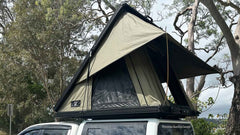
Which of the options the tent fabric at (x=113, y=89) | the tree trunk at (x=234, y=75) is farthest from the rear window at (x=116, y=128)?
the tree trunk at (x=234, y=75)

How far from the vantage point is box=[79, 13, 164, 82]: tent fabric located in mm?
4027

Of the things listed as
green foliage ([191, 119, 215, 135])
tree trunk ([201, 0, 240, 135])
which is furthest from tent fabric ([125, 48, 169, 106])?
green foliage ([191, 119, 215, 135])

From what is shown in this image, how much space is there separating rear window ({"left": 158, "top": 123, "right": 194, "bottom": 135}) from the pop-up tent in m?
0.18

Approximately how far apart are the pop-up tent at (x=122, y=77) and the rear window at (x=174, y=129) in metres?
0.18

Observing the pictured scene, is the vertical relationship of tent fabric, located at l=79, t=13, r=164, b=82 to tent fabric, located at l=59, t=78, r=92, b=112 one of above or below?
above

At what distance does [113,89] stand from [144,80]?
58 centimetres

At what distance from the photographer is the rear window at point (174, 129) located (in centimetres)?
359

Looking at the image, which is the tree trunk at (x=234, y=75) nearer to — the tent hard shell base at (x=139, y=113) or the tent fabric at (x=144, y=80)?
the tent hard shell base at (x=139, y=113)

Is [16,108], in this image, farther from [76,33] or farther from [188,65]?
→ [188,65]

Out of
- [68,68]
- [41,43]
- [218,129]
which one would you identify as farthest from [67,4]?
[218,129]

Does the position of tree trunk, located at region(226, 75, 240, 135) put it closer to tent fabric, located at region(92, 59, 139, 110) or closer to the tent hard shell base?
the tent hard shell base

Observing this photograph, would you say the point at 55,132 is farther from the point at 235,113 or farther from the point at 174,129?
the point at 235,113

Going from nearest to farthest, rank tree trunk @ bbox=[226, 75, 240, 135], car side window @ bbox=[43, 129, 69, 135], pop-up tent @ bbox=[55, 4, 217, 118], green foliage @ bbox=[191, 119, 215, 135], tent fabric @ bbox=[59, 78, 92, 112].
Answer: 1. pop-up tent @ bbox=[55, 4, 217, 118]
2. car side window @ bbox=[43, 129, 69, 135]
3. tent fabric @ bbox=[59, 78, 92, 112]
4. tree trunk @ bbox=[226, 75, 240, 135]
5. green foliage @ bbox=[191, 119, 215, 135]

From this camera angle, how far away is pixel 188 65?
5.69 m
